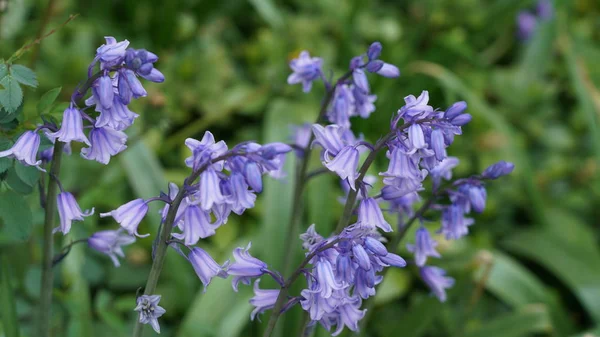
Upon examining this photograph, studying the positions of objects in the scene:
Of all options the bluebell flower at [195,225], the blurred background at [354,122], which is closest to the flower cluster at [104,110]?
the bluebell flower at [195,225]

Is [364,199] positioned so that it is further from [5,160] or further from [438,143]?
[5,160]

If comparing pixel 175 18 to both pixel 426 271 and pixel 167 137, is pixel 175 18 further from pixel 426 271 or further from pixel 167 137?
pixel 426 271

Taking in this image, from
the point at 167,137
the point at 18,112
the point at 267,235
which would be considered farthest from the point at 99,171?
the point at 18,112

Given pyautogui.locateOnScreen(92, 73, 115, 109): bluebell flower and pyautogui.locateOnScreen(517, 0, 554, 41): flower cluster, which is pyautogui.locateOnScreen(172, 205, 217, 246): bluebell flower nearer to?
pyautogui.locateOnScreen(92, 73, 115, 109): bluebell flower

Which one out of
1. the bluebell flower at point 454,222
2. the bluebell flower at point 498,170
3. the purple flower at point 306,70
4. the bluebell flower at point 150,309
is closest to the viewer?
the bluebell flower at point 150,309

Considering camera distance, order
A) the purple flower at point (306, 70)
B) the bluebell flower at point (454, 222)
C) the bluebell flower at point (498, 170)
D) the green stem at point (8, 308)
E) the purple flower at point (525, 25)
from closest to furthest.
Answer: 1. the bluebell flower at point (498, 170)
2. the bluebell flower at point (454, 222)
3. the green stem at point (8, 308)
4. the purple flower at point (306, 70)
5. the purple flower at point (525, 25)

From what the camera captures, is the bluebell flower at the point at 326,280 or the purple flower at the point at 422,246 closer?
the bluebell flower at the point at 326,280

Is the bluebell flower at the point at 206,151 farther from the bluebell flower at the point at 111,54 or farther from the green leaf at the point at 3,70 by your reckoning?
the green leaf at the point at 3,70
